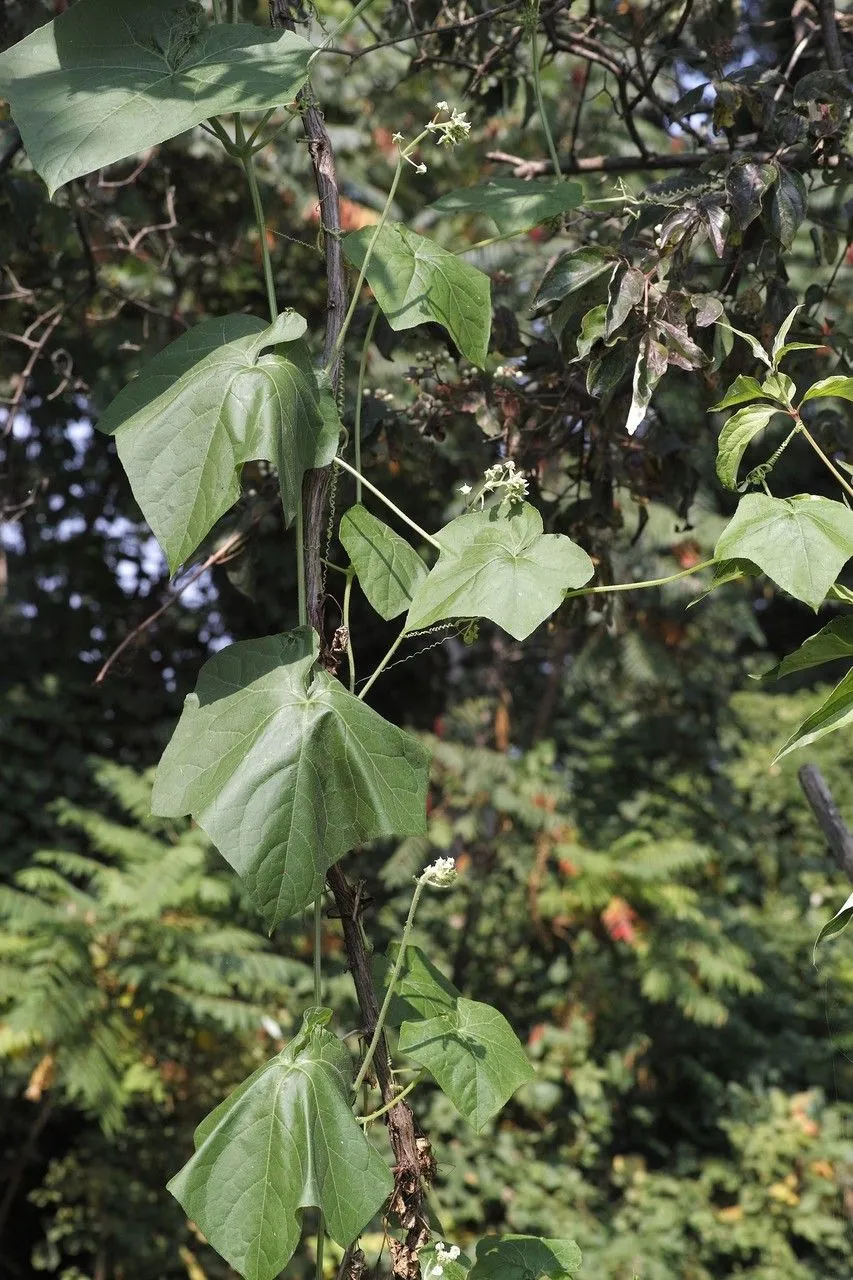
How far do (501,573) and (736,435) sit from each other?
0.78ft

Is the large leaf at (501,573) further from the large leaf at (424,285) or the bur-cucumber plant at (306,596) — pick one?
the large leaf at (424,285)

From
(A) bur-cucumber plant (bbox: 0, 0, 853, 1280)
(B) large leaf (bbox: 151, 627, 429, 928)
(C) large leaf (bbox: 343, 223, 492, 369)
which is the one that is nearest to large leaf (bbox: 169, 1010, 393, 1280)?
(A) bur-cucumber plant (bbox: 0, 0, 853, 1280)

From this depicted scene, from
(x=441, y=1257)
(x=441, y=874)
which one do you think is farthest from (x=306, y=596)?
(x=441, y=1257)

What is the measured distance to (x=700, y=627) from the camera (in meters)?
4.63

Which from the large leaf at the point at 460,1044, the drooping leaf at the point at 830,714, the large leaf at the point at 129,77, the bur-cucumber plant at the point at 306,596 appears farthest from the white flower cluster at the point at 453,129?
the large leaf at the point at 460,1044

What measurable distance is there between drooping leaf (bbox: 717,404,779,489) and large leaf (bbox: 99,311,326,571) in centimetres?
32

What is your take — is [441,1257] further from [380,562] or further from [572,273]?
[572,273]

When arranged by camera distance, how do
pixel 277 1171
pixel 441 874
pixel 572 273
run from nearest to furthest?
pixel 277 1171
pixel 441 874
pixel 572 273

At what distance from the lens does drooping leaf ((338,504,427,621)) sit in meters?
0.99

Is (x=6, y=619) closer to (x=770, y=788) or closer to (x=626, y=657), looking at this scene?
(x=626, y=657)

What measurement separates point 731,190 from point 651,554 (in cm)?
322

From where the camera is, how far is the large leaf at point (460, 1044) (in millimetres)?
932

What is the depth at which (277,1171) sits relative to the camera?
826 millimetres

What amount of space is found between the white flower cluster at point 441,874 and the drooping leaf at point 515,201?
557 millimetres
